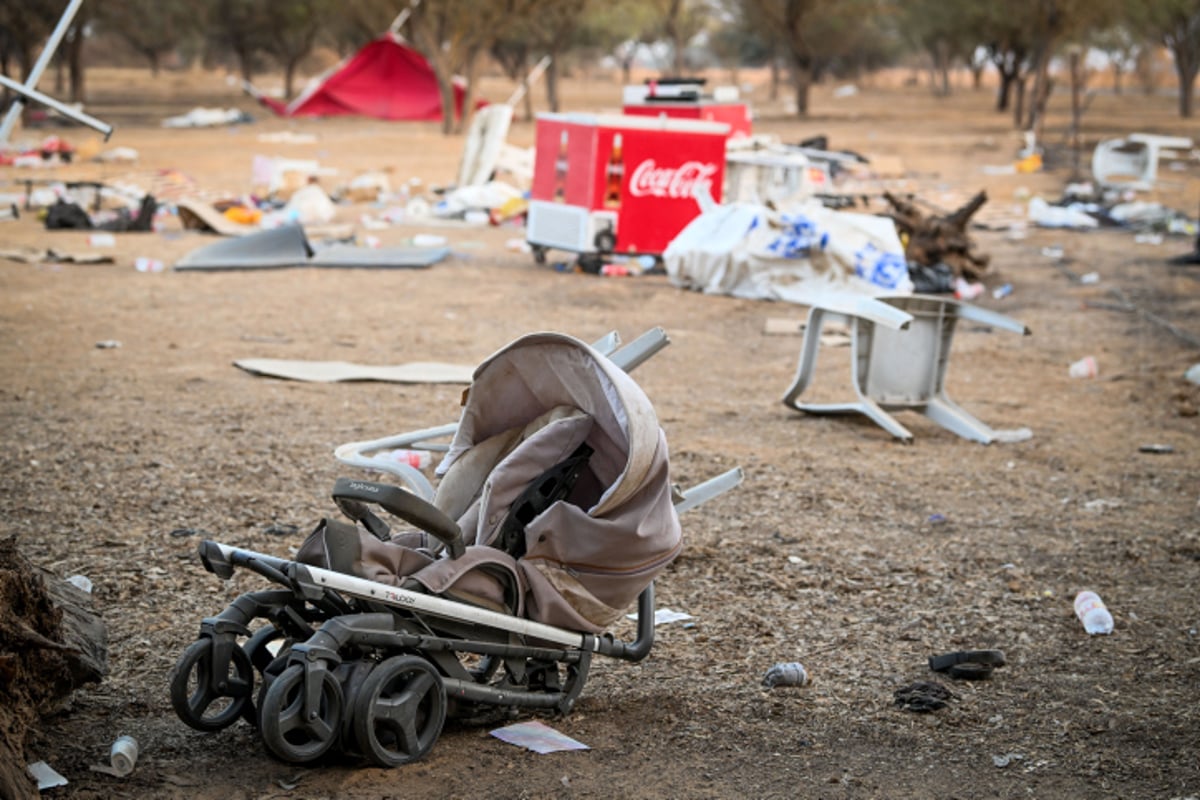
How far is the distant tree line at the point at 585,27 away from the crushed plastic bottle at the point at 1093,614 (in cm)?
2649

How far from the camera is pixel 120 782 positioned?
11.4 feet

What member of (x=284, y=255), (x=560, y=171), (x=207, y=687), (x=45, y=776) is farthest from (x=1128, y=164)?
(x=45, y=776)

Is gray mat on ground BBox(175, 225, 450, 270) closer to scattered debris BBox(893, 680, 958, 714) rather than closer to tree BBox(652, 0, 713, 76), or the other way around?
scattered debris BBox(893, 680, 958, 714)

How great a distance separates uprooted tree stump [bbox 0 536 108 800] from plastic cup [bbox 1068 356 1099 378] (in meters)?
8.22

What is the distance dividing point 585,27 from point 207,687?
57.9 m

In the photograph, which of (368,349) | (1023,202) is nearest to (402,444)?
(368,349)

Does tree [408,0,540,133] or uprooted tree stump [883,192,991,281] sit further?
tree [408,0,540,133]

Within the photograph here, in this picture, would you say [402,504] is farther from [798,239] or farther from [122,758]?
[798,239]

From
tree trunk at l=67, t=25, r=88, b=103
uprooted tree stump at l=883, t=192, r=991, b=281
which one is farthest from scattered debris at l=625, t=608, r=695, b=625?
tree trunk at l=67, t=25, r=88, b=103

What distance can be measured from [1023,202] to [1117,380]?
14.1 m

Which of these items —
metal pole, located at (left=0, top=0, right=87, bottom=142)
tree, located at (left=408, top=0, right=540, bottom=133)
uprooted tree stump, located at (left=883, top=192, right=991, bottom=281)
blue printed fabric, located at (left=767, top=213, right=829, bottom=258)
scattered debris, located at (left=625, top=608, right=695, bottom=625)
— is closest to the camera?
scattered debris, located at (left=625, top=608, right=695, bottom=625)

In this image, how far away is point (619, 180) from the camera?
14.9 metres

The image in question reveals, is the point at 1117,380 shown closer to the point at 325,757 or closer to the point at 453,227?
the point at 325,757

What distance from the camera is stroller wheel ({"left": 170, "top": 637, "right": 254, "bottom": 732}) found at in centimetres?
352
